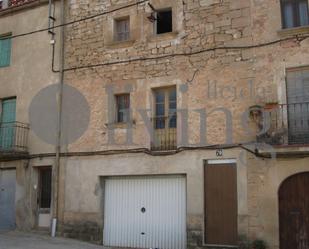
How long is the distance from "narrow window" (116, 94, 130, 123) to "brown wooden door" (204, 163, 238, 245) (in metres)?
3.19

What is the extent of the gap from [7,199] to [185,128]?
23.1 feet

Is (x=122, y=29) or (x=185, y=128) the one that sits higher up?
(x=122, y=29)

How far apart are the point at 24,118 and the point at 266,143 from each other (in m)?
8.48

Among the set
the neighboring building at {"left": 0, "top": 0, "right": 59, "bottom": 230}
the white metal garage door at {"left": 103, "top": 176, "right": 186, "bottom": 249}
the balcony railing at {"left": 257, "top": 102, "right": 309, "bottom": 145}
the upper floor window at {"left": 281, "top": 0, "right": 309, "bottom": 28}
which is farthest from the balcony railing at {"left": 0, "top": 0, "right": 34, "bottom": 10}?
the balcony railing at {"left": 257, "top": 102, "right": 309, "bottom": 145}

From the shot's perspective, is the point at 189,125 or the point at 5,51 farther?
the point at 5,51

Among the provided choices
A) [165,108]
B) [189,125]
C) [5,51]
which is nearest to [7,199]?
[5,51]

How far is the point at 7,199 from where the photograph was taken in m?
15.4

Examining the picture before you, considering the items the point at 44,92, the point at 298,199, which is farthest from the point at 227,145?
the point at 44,92

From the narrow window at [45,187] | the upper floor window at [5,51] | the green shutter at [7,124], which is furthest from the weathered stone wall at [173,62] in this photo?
the upper floor window at [5,51]

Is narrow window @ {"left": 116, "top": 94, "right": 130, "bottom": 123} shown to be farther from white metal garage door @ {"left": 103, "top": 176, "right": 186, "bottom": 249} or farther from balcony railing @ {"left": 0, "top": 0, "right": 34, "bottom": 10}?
balcony railing @ {"left": 0, "top": 0, "right": 34, "bottom": 10}

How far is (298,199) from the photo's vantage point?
11094 mm

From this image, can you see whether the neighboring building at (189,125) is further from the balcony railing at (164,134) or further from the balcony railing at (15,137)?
the balcony railing at (15,137)

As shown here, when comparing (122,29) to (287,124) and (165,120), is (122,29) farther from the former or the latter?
(287,124)

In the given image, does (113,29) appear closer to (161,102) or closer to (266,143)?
(161,102)
